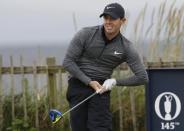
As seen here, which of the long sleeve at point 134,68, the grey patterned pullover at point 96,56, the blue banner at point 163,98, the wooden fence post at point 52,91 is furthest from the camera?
the wooden fence post at point 52,91

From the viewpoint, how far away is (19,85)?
10578 mm

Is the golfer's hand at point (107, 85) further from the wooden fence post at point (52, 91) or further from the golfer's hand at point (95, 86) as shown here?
the wooden fence post at point (52, 91)

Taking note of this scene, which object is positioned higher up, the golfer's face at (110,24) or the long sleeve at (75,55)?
the golfer's face at (110,24)

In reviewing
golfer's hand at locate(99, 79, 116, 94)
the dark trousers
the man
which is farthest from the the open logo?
golfer's hand at locate(99, 79, 116, 94)

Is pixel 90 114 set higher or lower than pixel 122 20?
lower

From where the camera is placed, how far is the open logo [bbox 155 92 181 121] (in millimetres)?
7875

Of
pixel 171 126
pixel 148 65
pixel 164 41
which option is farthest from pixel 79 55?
pixel 164 41

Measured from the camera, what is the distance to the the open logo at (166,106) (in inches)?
310

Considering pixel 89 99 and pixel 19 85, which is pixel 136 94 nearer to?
pixel 19 85

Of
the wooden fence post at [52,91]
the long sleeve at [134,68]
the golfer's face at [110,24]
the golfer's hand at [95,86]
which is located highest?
the golfer's face at [110,24]

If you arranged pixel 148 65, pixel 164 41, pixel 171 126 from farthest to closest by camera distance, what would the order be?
pixel 164 41 < pixel 148 65 < pixel 171 126

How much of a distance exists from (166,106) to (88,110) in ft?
3.81

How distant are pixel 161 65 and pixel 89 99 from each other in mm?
3141

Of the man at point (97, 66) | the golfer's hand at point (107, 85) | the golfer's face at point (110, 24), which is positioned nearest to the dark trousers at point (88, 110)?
the man at point (97, 66)
